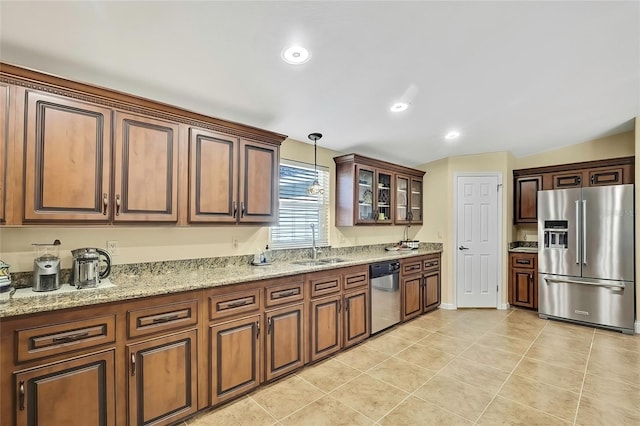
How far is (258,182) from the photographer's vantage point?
2.87 metres

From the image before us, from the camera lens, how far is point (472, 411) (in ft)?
7.46

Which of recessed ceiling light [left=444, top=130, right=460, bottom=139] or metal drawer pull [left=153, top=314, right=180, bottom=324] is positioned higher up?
recessed ceiling light [left=444, top=130, right=460, bottom=139]

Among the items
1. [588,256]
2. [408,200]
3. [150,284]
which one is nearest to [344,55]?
[150,284]

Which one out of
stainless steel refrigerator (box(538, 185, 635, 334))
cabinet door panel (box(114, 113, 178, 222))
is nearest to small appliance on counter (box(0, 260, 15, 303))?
cabinet door panel (box(114, 113, 178, 222))

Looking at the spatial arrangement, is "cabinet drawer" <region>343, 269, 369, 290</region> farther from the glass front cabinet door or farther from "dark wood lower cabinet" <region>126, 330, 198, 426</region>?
"dark wood lower cabinet" <region>126, 330, 198, 426</region>

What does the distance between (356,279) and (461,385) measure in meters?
1.33

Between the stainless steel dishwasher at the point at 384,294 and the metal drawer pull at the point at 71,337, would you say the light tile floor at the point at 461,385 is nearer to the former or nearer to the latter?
the stainless steel dishwasher at the point at 384,294

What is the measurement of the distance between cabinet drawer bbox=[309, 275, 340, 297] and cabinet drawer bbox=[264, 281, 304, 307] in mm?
150

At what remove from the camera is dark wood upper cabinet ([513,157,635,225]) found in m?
4.23

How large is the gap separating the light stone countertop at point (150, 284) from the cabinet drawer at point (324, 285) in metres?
0.11

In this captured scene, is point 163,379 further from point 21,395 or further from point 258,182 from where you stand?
point 258,182

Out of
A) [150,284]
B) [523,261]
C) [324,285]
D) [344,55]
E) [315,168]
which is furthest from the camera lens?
[523,261]

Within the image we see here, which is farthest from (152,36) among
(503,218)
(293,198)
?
(503,218)

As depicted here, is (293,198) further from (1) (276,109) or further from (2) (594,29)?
(2) (594,29)
